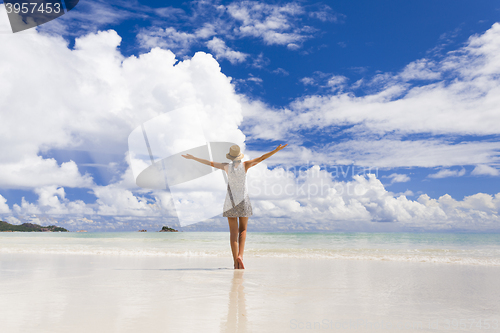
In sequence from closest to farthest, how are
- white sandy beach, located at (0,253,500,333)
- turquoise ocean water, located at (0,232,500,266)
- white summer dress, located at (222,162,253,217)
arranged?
white sandy beach, located at (0,253,500,333) → white summer dress, located at (222,162,253,217) → turquoise ocean water, located at (0,232,500,266)

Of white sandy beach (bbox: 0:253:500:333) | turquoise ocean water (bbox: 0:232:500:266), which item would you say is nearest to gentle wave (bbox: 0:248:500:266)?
turquoise ocean water (bbox: 0:232:500:266)

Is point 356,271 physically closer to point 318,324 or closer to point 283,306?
point 283,306

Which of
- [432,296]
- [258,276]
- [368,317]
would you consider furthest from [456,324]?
[258,276]

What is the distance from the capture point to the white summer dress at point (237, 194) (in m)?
5.32

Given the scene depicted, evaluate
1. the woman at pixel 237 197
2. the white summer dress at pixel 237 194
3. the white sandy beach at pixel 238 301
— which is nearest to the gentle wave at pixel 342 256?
the white sandy beach at pixel 238 301

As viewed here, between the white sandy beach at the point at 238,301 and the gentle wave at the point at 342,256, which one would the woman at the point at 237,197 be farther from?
the gentle wave at the point at 342,256

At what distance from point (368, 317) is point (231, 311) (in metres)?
1.21

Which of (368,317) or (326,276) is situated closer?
(368,317)

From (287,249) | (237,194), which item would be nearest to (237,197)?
(237,194)

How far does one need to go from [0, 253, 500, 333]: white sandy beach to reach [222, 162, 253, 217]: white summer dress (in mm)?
→ 1027

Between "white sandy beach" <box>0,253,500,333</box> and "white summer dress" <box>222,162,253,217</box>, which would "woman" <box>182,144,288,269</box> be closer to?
"white summer dress" <box>222,162,253,217</box>

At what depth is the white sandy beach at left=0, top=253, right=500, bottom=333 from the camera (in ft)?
7.86

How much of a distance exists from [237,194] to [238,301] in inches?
94.6

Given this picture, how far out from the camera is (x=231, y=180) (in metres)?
5.44
